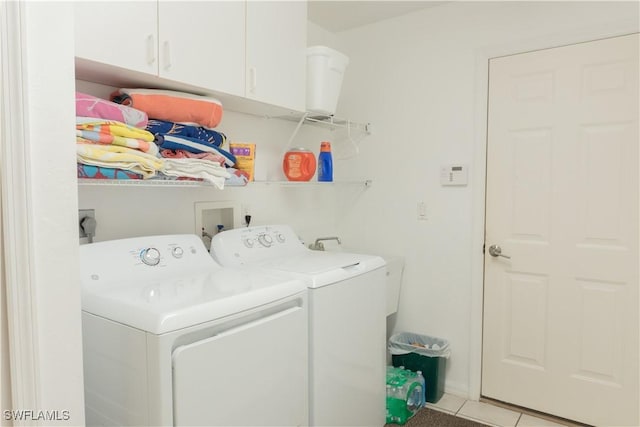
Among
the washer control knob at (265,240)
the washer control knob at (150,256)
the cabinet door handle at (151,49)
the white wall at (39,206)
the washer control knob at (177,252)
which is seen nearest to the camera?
the white wall at (39,206)

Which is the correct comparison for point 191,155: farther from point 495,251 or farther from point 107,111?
point 495,251

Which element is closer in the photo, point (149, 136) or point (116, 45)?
point (116, 45)

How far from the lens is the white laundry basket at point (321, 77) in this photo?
228 centimetres

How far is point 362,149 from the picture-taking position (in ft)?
9.70

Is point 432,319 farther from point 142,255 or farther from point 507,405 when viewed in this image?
point 142,255

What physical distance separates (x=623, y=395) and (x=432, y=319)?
1.02 m

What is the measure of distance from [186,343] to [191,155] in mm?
805

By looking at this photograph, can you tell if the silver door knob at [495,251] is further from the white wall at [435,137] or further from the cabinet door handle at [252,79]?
the cabinet door handle at [252,79]

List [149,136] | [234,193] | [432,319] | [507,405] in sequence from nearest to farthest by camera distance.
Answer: [149,136], [234,193], [507,405], [432,319]

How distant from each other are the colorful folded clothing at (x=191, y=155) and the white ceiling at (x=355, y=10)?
4.10 ft

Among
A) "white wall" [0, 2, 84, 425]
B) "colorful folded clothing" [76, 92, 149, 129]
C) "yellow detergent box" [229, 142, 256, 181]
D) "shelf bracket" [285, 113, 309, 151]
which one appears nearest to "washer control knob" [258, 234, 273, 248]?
"yellow detergent box" [229, 142, 256, 181]

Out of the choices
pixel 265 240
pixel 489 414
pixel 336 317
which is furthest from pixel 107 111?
pixel 489 414

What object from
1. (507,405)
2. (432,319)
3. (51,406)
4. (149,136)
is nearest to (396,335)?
(432,319)

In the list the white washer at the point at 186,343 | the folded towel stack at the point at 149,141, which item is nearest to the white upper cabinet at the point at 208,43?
the folded towel stack at the point at 149,141
